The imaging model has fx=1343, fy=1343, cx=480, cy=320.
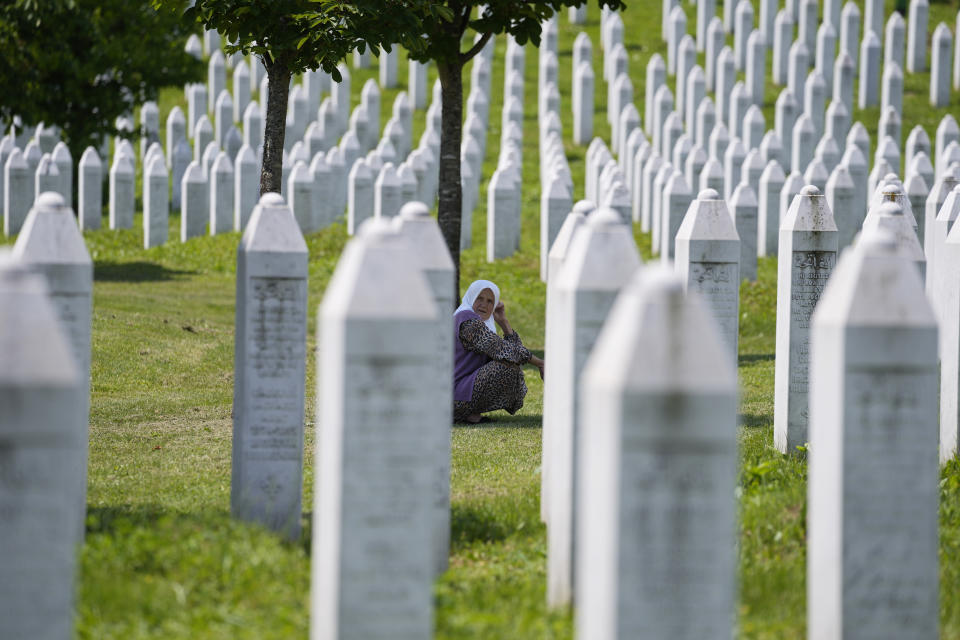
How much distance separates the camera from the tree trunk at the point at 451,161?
12.4 m

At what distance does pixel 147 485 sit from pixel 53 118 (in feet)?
53.9

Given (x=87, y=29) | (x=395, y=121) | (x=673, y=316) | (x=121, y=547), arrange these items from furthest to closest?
(x=395, y=121) → (x=87, y=29) → (x=121, y=547) → (x=673, y=316)

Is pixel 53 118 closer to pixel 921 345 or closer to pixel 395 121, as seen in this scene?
pixel 395 121

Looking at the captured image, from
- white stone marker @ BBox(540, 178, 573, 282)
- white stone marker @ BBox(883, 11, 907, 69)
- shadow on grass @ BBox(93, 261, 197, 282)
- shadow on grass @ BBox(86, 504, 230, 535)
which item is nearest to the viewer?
shadow on grass @ BBox(86, 504, 230, 535)

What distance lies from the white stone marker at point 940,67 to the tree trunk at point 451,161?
17.9 meters

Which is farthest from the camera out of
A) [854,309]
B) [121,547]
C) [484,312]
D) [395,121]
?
[395,121]

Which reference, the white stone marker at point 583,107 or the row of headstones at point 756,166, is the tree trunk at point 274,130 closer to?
the row of headstones at point 756,166

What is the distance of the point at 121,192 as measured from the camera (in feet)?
71.8

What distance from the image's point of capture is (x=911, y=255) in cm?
839

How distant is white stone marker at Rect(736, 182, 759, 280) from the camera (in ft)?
55.4

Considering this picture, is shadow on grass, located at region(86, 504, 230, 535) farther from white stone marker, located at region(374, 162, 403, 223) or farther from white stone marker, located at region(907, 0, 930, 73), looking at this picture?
white stone marker, located at region(907, 0, 930, 73)

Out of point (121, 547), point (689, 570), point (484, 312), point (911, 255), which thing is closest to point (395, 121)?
point (484, 312)

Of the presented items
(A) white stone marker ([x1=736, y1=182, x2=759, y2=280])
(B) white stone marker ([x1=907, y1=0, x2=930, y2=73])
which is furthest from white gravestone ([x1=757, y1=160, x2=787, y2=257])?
(B) white stone marker ([x1=907, y1=0, x2=930, y2=73])

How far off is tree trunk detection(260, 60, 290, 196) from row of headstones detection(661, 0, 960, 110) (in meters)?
18.4
